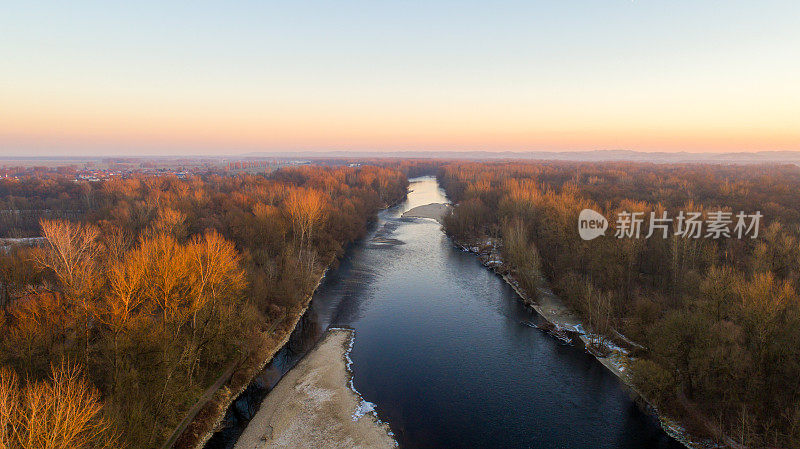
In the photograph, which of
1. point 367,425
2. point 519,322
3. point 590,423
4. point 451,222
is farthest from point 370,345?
point 451,222

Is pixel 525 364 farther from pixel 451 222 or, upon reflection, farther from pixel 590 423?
pixel 451 222

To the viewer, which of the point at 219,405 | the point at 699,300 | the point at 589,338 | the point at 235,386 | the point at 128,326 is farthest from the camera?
the point at 589,338

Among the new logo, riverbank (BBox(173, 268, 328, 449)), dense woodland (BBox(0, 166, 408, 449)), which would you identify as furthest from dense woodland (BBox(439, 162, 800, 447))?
dense woodland (BBox(0, 166, 408, 449))

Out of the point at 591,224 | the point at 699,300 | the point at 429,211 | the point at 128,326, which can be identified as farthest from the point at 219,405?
the point at 429,211
